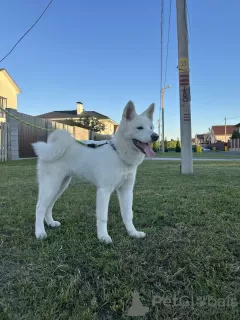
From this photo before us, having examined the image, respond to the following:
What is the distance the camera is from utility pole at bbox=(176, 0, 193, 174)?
Answer: 6.92 m

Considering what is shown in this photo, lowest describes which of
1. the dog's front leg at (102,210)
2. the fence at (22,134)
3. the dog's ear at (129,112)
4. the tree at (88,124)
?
the dog's front leg at (102,210)

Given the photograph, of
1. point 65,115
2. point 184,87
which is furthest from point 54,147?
point 65,115

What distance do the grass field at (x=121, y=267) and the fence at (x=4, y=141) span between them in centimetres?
980

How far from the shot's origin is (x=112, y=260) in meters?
1.87

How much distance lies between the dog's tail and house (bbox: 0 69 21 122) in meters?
26.0

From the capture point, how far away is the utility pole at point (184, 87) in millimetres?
6918

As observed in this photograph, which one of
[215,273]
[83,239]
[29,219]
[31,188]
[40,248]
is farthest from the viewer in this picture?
[31,188]

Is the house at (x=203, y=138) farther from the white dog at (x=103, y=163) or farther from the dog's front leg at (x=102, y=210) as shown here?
the dog's front leg at (x=102, y=210)

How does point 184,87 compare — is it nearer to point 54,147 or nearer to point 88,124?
point 54,147

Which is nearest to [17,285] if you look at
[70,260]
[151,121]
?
[70,260]

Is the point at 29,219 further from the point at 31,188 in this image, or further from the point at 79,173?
the point at 31,188

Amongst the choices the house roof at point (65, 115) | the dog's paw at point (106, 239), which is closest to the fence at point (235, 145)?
the house roof at point (65, 115)

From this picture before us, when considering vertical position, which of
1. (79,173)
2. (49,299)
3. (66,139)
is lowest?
(49,299)

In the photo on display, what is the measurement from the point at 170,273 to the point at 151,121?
1.28 meters
